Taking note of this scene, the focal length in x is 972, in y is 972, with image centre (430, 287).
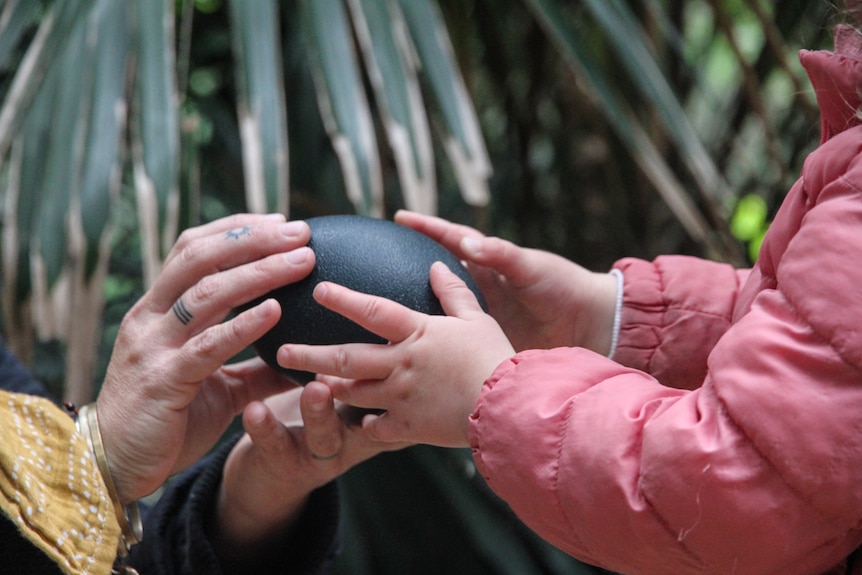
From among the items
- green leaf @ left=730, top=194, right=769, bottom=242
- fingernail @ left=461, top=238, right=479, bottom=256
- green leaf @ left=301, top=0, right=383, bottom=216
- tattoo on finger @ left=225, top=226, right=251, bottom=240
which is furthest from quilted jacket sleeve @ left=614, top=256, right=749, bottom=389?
green leaf @ left=730, top=194, right=769, bottom=242

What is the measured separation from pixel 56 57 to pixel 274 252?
42 cm

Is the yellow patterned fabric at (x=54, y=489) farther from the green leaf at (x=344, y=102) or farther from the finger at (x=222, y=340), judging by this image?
the green leaf at (x=344, y=102)

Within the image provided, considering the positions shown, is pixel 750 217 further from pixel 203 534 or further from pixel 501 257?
pixel 203 534

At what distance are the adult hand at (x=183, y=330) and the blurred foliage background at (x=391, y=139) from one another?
101 millimetres

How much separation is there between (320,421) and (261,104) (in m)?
0.36

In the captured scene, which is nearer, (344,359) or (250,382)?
(344,359)

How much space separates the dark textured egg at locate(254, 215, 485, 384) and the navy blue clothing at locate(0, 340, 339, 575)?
0.21m

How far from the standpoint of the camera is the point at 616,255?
5.58ft

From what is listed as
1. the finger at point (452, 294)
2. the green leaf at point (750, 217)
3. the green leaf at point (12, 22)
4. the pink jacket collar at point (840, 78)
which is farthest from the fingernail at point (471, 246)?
the green leaf at point (750, 217)

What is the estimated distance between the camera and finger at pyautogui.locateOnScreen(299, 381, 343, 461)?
793mm

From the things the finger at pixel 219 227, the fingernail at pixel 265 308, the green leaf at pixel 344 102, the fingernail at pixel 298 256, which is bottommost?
the fingernail at pixel 265 308

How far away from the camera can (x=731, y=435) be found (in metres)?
0.60

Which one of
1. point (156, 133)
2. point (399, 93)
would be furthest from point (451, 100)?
point (156, 133)

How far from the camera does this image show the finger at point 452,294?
2.49ft
